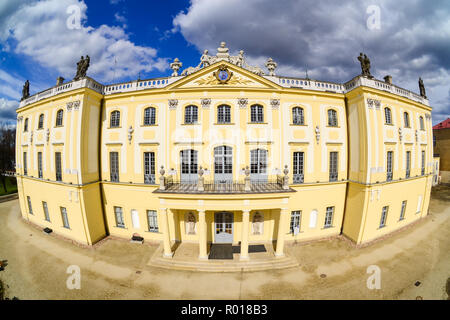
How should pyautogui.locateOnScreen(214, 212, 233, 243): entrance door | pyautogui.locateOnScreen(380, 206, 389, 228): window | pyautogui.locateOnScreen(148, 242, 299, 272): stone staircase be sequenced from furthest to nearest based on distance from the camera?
Result: pyautogui.locateOnScreen(380, 206, 389, 228): window → pyautogui.locateOnScreen(214, 212, 233, 243): entrance door → pyautogui.locateOnScreen(148, 242, 299, 272): stone staircase

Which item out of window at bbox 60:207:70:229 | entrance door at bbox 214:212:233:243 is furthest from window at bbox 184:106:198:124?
window at bbox 60:207:70:229

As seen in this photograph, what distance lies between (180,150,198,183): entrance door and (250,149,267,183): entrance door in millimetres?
4307

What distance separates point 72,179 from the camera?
11.9m

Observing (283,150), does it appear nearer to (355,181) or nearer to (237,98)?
(237,98)

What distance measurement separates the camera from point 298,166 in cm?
1233

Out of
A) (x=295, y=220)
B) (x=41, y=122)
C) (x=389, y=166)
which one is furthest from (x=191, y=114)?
(x=389, y=166)

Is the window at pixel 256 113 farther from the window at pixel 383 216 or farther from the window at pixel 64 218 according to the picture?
the window at pixel 64 218

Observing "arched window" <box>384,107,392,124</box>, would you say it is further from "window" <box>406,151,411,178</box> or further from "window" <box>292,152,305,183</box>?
"window" <box>292,152,305,183</box>

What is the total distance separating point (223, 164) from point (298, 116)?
23.4ft

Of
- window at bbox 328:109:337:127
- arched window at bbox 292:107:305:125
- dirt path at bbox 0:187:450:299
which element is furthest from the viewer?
window at bbox 328:109:337:127

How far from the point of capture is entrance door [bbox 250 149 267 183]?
11.9m

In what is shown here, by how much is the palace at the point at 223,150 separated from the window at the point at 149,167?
8 cm

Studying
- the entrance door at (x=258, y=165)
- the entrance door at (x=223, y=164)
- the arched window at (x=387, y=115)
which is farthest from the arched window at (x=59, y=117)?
the arched window at (x=387, y=115)
